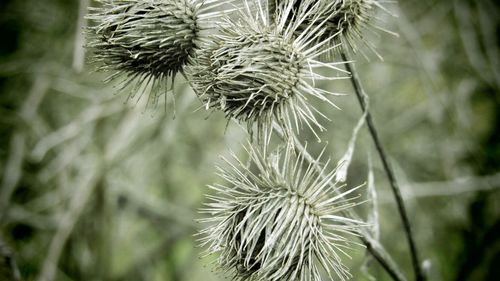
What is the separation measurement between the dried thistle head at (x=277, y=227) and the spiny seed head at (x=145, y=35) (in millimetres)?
428

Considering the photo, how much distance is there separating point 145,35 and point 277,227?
2.45ft

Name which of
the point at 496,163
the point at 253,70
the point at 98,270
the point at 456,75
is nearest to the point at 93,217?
the point at 98,270

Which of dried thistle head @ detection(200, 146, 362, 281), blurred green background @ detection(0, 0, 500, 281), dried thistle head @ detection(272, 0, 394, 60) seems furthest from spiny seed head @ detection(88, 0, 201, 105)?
blurred green background @ detection(0, 0, 500, 281)

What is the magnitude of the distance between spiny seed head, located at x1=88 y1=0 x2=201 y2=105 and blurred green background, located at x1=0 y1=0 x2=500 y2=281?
1.58m

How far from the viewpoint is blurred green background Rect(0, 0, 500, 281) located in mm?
3758

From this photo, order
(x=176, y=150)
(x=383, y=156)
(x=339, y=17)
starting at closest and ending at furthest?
→ 1. (x=339, y=17)
2. (x=383, y=156)
3. (x=176, y=150)

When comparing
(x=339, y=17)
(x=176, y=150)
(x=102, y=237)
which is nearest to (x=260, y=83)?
(x=339, y=17)

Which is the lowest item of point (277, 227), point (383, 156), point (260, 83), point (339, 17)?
point (277, 227)

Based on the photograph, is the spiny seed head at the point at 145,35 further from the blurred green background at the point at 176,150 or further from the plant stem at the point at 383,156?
the blurred green background at the point at 176,150

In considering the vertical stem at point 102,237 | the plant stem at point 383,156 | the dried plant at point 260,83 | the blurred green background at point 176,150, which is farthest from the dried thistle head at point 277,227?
the vertical stem at point 102,237

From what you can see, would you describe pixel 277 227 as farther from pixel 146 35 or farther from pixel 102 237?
pixel 102 237

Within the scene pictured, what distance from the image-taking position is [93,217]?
3.99 meters

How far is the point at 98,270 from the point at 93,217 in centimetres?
46

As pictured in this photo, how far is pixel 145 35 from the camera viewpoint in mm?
1807
